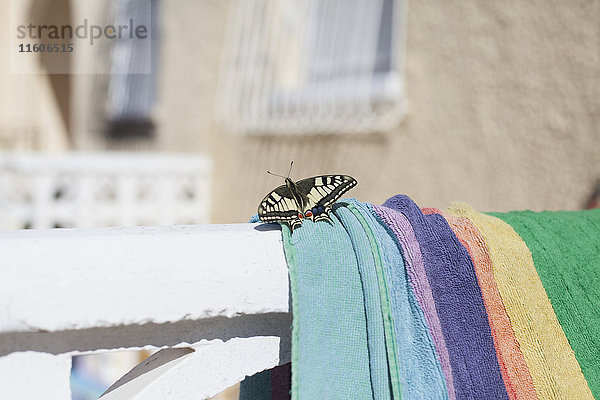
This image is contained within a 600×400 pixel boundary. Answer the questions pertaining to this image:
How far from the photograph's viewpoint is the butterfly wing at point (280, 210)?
2.34ft

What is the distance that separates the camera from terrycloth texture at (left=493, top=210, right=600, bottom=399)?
0.78m

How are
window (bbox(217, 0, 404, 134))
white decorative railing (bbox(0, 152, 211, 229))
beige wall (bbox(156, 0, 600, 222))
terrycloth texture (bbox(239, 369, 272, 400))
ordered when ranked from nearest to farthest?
terrycloth texture (bbox(239, 369, 272, 400)) < beige wall (bbox(156, 0, 600, 222)) < window (bbox(217, 0, 404, 134)) < white decorative railing (bbox(0, 152, 211, 229))

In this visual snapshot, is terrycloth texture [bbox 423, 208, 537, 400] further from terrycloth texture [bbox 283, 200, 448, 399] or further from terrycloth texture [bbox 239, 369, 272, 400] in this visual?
terrycloth texture [bbox 239, 369, 272, 400]

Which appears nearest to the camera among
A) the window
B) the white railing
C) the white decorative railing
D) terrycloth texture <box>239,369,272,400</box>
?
the white railing

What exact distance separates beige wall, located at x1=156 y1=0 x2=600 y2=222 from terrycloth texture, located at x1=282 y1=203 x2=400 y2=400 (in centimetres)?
161

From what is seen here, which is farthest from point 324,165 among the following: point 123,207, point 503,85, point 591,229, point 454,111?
point 591,229

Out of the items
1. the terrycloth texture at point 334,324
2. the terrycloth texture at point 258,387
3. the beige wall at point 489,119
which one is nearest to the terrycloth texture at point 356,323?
the terrycloth texture at point 334,324

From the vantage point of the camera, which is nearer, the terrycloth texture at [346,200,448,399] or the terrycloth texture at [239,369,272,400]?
the terrycloth texture at [346,200,448,399]

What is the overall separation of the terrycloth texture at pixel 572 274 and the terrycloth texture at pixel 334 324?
283 millimetres

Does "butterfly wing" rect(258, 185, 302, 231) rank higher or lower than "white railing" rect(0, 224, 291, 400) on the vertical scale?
higher

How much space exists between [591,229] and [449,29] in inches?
76.2

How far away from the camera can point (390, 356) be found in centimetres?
63

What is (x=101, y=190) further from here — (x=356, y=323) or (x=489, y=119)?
(x=356, y=323)

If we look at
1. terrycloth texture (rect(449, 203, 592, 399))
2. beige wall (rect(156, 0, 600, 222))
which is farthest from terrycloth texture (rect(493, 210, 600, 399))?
beige wall (rect(156, 0, 600, 222))
